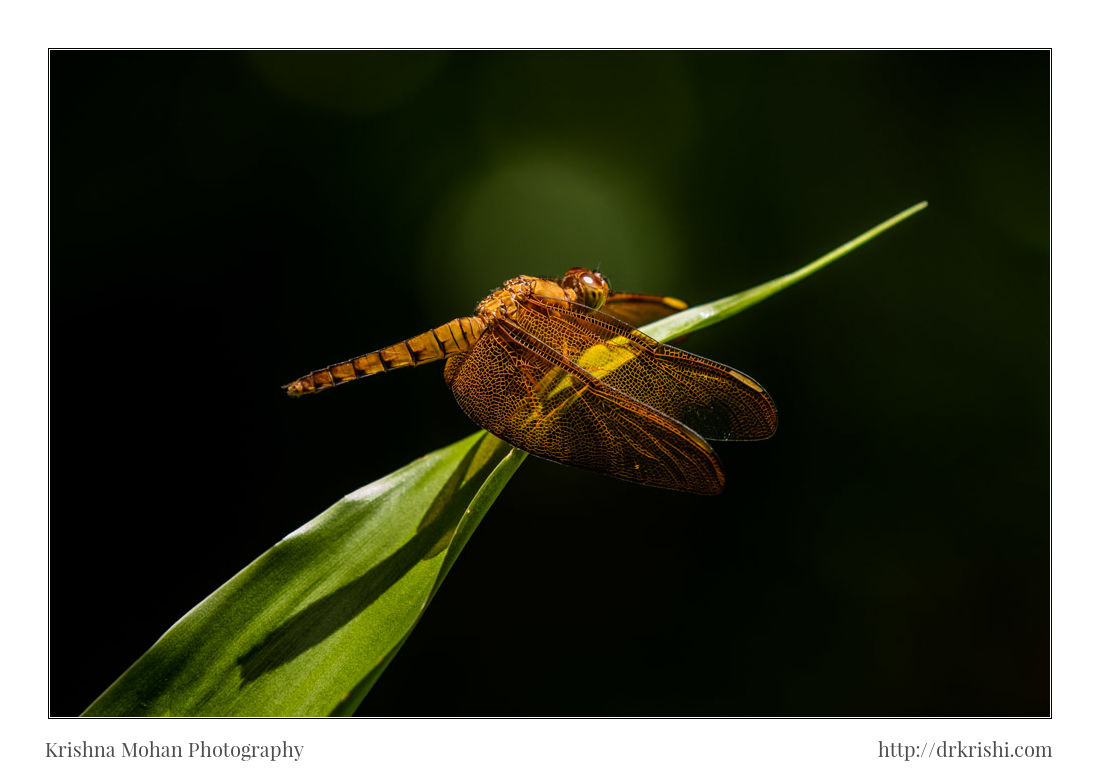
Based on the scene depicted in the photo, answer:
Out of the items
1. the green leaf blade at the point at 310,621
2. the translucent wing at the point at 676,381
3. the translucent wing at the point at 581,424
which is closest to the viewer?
the green leaf blade at the point at 310,621

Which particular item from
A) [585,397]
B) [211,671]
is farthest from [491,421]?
[211,671]

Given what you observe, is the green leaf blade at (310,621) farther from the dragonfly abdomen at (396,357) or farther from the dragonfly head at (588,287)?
the dragonfly head at (588,287)

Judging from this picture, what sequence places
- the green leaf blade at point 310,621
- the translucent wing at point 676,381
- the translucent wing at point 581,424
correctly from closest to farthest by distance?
the green leaf blade at point 310,621 < the translucent wing at point 581,424 < the translucent wing at point 676,381

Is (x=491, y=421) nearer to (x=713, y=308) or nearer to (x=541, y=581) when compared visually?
(x=713, y=308)

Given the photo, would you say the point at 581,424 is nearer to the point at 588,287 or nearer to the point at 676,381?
the point at 676,381

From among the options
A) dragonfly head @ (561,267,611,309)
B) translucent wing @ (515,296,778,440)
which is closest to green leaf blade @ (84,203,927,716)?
translucent wing @ (515,296,778,440)

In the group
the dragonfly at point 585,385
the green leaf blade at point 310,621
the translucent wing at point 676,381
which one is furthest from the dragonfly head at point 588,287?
the green leaf blade at point 310,621
